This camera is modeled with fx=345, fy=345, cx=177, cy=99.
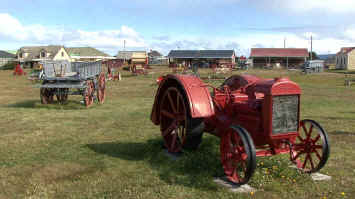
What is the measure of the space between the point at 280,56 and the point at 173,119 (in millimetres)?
55118

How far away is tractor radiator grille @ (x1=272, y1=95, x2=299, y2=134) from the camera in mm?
4590

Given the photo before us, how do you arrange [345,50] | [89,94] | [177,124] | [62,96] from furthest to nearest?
[345,50] → [62,96] → [89,94] → [177,124]

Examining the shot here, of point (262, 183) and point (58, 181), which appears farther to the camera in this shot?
point (58, 181)

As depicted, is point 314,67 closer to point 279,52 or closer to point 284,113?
point 279,52

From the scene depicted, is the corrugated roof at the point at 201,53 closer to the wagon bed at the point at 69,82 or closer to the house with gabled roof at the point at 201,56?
the house with gabled roof at the point at 201,56

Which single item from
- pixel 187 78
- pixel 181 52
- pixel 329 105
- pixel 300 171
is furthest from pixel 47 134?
pixel 181 52

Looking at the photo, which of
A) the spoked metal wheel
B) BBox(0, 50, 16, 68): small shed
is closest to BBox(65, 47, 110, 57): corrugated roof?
BBox(0, 50, 16, 68): small shed

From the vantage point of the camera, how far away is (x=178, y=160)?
5.64m

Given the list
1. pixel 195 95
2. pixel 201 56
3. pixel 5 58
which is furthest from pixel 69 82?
pixel 5 58

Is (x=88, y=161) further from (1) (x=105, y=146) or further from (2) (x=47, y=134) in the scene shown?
(2) (x=47, y=134)

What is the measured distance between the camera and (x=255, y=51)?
2381 inches

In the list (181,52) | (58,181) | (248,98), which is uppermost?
(181,52)

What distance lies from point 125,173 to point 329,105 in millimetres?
11164

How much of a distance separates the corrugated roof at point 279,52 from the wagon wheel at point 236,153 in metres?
56.0
